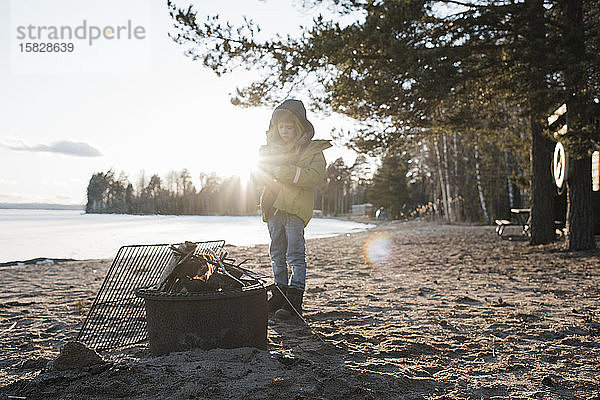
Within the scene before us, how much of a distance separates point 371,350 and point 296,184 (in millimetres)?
1495

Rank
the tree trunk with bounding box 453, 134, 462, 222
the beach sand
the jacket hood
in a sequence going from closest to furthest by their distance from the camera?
the beach sand < the jacket hood < the tree trunk with bounding box 453, 134, 462, 222

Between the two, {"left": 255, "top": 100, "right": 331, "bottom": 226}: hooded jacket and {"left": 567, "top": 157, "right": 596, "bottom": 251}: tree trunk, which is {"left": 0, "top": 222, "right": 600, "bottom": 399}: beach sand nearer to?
{"left": 255, "top": 100, "right": 331, "bottom": 226}: hooded jacket

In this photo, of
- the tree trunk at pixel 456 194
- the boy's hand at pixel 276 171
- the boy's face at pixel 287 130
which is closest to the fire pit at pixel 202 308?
the boy's hand at pixel 276 171

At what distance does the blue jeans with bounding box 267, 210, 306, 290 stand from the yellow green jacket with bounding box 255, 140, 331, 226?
0.12 meters

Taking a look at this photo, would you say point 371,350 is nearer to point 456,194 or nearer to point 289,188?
point 289,188

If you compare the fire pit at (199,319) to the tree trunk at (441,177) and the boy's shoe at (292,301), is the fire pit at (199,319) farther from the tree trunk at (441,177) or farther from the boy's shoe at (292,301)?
the tree trunk at (441,177)

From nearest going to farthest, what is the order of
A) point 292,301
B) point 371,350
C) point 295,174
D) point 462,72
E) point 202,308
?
point 202,308
point 371,350
point 295,174
point 292,301
point 462,72

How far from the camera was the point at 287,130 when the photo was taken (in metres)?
4.10

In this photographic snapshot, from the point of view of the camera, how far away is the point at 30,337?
11.7 ft

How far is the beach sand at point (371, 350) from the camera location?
7.75 feet

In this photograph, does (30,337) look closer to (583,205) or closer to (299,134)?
(299,134)

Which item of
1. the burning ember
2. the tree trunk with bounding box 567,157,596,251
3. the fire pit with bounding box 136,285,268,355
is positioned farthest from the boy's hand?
the tree trunk with bounding box 567,157,596,251

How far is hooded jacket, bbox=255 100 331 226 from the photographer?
3.85 m

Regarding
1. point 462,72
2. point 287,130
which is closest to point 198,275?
point 287,130
